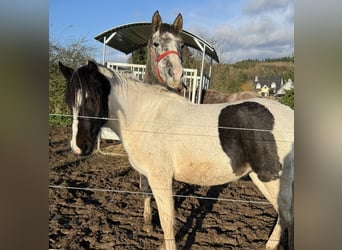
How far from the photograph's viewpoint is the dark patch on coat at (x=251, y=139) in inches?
74.7

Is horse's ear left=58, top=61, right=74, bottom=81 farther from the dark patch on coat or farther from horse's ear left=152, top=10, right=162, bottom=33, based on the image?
the dark patch on coat

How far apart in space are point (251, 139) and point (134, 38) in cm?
128

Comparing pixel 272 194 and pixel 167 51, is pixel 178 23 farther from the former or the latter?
pixel 272 194

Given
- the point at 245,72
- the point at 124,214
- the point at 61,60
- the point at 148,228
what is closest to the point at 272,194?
the point at 245,72

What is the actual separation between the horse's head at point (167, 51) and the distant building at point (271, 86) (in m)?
0.52

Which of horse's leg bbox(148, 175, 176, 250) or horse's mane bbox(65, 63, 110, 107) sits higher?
horse's mane bbox(65, 63, 110, 107)

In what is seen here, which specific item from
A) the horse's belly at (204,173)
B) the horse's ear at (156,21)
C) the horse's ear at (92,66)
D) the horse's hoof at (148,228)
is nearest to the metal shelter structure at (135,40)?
the horse's ear at (156,21)

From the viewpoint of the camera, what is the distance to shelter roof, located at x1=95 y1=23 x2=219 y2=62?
212 cm

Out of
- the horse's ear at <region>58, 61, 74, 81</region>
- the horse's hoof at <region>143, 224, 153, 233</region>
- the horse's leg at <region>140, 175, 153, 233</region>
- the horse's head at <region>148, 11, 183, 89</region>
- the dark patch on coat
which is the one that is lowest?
the horse's hoof at <region>143, 224, 153, 233</region>

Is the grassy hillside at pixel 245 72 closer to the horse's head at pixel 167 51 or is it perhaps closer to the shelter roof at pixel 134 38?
the shelter roof at pixel 134 38

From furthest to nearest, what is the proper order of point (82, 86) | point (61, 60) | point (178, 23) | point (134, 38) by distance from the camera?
point (134, 38) → point (61, 60) → point (178, 23) → point (82, 86)

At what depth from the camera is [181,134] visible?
77.6 inches

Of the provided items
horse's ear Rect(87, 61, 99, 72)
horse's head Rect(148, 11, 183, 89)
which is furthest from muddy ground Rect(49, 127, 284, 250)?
horse's head Rect(148, 11, 183, 89)
